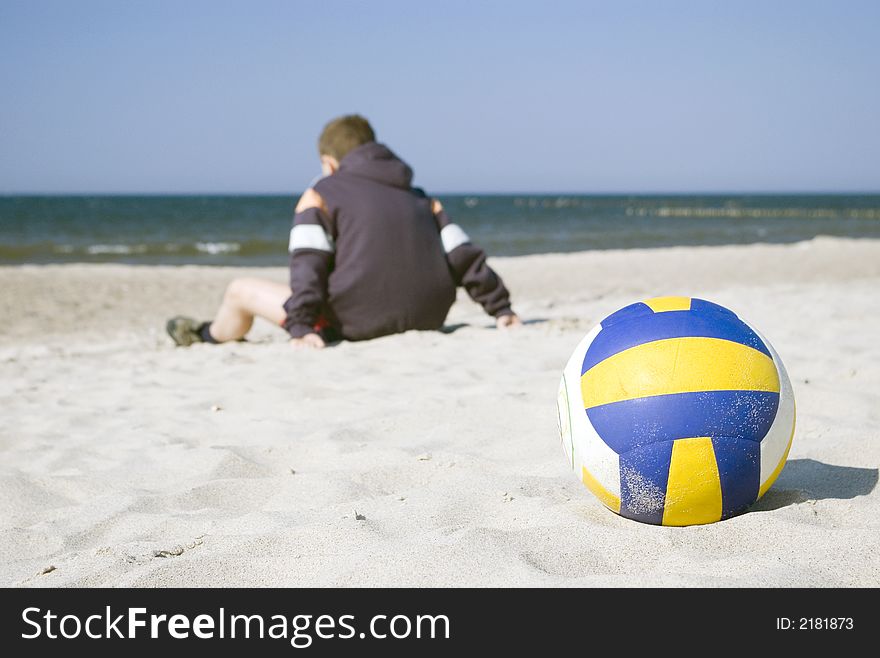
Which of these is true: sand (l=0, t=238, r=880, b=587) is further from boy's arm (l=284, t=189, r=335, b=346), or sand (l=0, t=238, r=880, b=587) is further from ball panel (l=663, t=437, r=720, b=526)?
boy's arm (l=284, t=189, r=335, b=346)

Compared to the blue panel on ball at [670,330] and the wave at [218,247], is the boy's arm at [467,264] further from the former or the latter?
the wave at [218,247]

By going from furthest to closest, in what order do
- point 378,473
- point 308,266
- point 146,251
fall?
point 146,251, point 308,266, point 378,473

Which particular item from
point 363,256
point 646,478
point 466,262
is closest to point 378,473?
point 646,478

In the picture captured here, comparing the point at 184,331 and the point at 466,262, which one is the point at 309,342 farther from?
the point at 184,331

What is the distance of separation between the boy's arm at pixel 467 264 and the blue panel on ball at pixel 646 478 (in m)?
3.38

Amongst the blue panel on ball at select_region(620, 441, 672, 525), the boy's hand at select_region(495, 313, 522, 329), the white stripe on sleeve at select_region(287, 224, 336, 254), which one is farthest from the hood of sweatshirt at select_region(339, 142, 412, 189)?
the blue panel on ball at select_region(620, 441, 672, 525)

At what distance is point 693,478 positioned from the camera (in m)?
2.22

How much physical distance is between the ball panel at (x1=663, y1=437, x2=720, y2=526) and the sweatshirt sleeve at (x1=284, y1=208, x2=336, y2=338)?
11.2 feet

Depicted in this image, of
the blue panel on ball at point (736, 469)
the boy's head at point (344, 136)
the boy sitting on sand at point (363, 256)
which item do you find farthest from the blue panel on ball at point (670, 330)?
the boy's head at point (344, 136)

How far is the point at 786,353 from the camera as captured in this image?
4730mm

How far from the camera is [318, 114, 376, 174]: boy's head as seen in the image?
565 centimetres

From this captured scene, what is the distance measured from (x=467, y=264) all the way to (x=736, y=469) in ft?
11.8

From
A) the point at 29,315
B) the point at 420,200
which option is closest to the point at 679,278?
the point at 420,200
